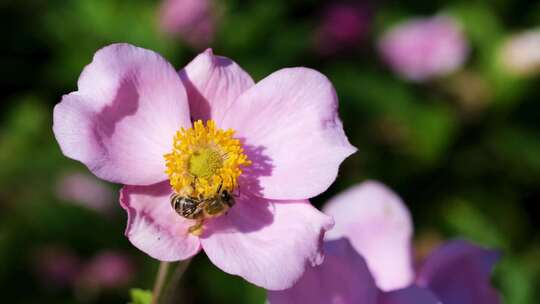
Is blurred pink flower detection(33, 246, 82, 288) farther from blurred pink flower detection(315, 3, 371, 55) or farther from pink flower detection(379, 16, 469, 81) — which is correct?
pink flower detection(379, 16, 469, 81)

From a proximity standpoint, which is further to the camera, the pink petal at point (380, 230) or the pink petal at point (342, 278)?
the pink petal at point (380, 230)

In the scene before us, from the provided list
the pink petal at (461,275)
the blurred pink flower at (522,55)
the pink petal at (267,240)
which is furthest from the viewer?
the blurred pink flower at (522,55)

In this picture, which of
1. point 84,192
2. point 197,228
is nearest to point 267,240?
point 197,228

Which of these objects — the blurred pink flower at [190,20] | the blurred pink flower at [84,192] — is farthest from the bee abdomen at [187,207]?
the blurred pink flower at [190,20]

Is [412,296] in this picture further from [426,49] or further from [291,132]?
[426,49]

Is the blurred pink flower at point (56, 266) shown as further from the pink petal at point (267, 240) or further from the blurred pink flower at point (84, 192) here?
the pink petal at point (267, 240)

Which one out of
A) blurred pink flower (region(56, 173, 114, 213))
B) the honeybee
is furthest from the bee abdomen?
blurred pink flower (region(56, 173, 114, 213))

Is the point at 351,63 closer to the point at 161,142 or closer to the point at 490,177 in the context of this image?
the point at 490,177

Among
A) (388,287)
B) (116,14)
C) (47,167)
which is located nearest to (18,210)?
(47,167)
